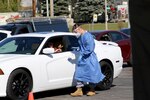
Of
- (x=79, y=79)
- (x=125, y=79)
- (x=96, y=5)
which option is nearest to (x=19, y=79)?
(x=79, y=79)

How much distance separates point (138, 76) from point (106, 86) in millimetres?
9780

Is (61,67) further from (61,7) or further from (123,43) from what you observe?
(61,7)

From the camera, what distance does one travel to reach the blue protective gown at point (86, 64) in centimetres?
1034

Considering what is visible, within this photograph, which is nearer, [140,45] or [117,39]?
[140,45]

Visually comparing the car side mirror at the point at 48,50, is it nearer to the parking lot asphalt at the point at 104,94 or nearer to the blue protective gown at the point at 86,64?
the blue protective gown at the point at 86,64

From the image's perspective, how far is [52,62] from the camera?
33.3 ft

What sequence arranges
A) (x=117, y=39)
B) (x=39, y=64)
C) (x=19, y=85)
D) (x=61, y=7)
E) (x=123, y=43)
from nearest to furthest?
(x=19, y=85), (x=39, y=64), (x=123, y=43), (x=117, y=39), (x=61, y=7)

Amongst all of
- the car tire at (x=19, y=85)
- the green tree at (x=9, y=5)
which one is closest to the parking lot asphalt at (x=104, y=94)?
the car tire at (x=19, y=85)

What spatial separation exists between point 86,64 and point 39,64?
3.65 ft

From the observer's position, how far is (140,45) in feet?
5.89

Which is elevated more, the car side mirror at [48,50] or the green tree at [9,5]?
the car side mirror at [48,50]

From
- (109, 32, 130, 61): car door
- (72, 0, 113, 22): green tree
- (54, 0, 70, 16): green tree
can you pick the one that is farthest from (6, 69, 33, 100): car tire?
(72, 0, 113, 22): green tree

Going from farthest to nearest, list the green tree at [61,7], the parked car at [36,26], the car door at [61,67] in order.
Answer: the green tree at [61,7]
the parked car at [36,26]
the car door at [61,67]

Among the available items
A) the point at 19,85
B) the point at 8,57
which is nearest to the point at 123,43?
the point at 8,57
